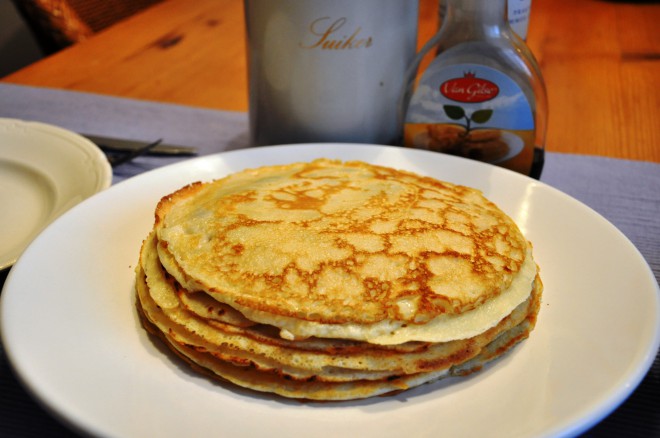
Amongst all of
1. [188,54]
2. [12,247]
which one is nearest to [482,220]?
[12,247]

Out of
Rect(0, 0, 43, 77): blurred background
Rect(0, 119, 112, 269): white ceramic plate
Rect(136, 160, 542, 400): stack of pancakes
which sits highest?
Rect(136, 160, 542, 400): stack of pancakes

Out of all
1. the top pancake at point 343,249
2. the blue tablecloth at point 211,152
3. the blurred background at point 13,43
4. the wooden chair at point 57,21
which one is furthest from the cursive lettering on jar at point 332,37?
the blurred background at point 13,43

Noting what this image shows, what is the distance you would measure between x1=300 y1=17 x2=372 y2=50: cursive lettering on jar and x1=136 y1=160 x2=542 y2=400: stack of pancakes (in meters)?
0.35

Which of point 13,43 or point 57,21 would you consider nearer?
point 57,21

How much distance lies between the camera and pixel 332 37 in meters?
1.16

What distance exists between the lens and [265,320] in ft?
2.31

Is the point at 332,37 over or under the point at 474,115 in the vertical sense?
over

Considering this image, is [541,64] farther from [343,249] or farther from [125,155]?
[343,249]

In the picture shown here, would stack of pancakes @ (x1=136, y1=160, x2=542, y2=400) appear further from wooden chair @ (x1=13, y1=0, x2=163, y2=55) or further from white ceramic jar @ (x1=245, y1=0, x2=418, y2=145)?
wooden chair @ (x1=13, y1=0, x2=163, y2=55)

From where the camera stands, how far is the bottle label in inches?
45.3

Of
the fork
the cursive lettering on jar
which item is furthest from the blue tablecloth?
the cursive lettering on jar

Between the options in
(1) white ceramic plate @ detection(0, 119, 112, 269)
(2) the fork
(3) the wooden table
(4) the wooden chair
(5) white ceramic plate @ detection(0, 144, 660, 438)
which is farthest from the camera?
(4) the wooden chair

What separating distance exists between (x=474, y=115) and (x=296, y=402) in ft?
2.25

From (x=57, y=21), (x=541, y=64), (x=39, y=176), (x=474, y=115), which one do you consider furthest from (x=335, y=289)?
(x=57, y=21)
